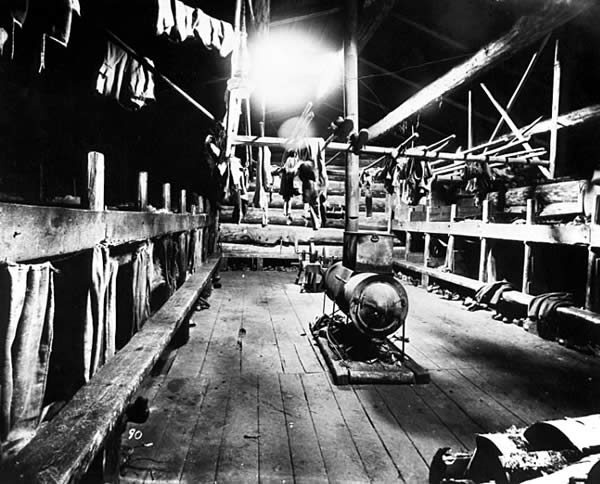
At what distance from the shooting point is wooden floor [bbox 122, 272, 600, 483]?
114 inches

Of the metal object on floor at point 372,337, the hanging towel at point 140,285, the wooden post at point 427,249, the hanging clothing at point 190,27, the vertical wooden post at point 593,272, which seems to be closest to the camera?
the hanging clothing at point 190,27

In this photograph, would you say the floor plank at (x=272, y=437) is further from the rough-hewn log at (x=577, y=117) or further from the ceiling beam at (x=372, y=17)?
the ceiling beam at (x=372, y=17)

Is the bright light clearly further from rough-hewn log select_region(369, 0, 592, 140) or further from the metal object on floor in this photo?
the metal object on floor

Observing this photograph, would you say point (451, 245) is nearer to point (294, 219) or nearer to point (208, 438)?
point (294, 219)

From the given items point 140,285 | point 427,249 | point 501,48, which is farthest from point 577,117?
point 427,249

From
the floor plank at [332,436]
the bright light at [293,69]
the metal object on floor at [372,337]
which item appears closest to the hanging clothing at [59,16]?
the floor plank at [332,436]

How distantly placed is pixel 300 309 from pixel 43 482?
21.8 ft

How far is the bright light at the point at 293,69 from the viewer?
759 cm

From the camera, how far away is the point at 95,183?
8.95 feet

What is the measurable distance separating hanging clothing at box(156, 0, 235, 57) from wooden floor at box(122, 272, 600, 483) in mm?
2900

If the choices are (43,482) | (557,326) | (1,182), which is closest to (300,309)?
(557,326)

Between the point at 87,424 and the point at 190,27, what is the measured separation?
95.9 inches

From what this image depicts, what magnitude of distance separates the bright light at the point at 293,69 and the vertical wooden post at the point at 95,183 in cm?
433

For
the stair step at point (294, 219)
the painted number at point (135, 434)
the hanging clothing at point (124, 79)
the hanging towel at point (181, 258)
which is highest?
the hanging clothing at point (124, 79)
